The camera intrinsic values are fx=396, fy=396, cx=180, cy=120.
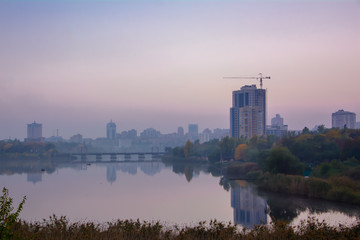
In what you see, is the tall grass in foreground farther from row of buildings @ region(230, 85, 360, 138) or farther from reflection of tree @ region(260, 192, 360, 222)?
row of buildings @ region(230, 85, 360, 138)

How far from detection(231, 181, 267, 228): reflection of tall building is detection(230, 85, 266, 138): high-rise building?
5574cm

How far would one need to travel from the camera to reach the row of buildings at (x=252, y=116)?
80.7m

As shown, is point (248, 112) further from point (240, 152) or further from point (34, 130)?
point (34, 130)

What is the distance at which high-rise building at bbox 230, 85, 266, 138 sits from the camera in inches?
3169

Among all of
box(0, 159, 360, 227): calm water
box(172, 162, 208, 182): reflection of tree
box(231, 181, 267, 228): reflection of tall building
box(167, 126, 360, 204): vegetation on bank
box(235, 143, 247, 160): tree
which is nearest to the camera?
box(231, 181, 267, 228): reflection of tall building

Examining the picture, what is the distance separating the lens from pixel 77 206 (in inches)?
723

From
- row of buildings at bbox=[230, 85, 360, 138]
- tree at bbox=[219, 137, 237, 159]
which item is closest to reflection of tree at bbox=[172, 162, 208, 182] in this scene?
tree at bbox=[219, 137, 237, 159]

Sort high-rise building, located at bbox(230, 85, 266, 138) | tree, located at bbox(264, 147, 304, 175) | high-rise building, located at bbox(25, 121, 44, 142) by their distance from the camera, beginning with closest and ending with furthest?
tree, located at bbox(264, 147, 304, 175) → high-rise building, located at bbox(230, 85, 266, 138) → high-rise building, located at bbox(25, 121, 44, 142)

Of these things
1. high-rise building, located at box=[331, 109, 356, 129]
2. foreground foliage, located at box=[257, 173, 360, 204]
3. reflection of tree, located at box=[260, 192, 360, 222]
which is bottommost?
reflection of tree, located at box=[260, 192, 360, 222]

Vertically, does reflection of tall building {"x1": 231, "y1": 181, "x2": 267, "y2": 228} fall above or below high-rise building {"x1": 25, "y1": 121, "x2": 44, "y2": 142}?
below

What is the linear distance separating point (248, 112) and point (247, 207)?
63484 millimetres

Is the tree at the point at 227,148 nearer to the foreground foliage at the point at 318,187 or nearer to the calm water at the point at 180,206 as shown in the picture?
the calm water at the point at 180,206

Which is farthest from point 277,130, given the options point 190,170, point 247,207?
point 247,207

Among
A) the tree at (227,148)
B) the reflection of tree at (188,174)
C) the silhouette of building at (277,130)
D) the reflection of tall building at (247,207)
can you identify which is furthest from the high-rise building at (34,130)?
the reflection of tall building at (247,207)
